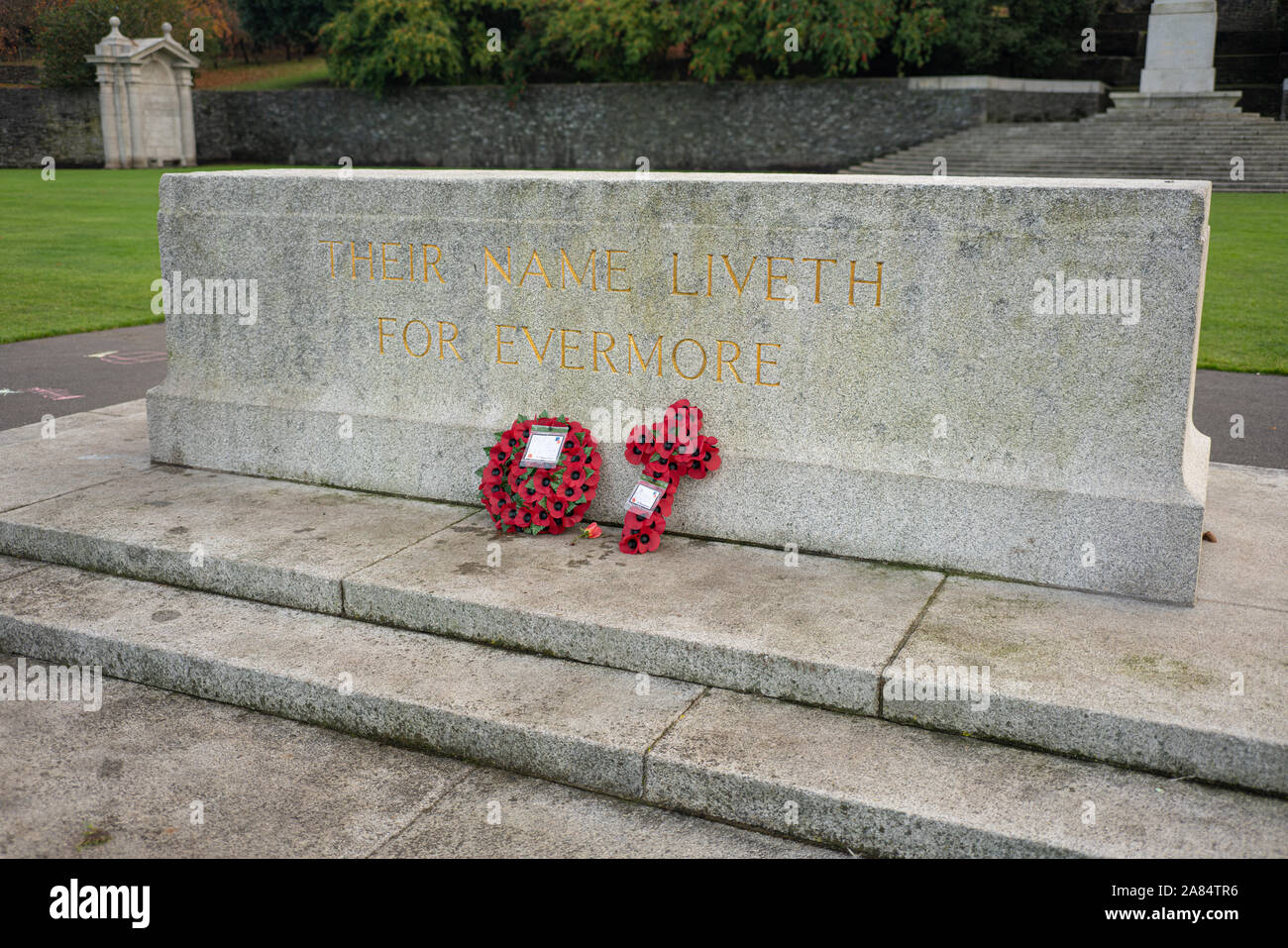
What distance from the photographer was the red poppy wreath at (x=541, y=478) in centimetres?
493

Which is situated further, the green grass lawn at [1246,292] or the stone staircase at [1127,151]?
the stone staircase at [1127,151]

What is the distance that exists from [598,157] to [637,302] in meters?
30.0

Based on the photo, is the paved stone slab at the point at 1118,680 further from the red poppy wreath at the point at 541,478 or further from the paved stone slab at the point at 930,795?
the red poppy wreath at the point at 541,478

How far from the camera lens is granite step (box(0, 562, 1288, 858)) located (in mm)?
3117

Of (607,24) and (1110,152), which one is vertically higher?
(607,24)

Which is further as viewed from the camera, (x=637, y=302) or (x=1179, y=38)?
(x=1179, y=38)

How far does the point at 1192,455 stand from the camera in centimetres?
479

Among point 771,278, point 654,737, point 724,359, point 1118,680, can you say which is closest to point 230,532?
point 724,359

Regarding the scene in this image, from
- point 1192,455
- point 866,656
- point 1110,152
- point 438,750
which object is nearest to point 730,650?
point 866,656

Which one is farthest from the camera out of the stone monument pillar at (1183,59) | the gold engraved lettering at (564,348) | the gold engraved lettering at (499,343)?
the stone monument pillar at (1183,59)

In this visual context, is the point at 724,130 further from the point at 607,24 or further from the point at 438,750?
the point at 438,750

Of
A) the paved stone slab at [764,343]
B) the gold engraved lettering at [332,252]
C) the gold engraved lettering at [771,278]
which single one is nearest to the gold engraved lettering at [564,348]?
the paved stone slab at [764,343]

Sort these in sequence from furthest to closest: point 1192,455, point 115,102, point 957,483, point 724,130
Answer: point 115,102
point 724,130
point 1192,455
point 957,483

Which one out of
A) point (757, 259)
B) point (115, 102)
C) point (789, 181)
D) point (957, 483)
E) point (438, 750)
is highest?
point (115, 102)
